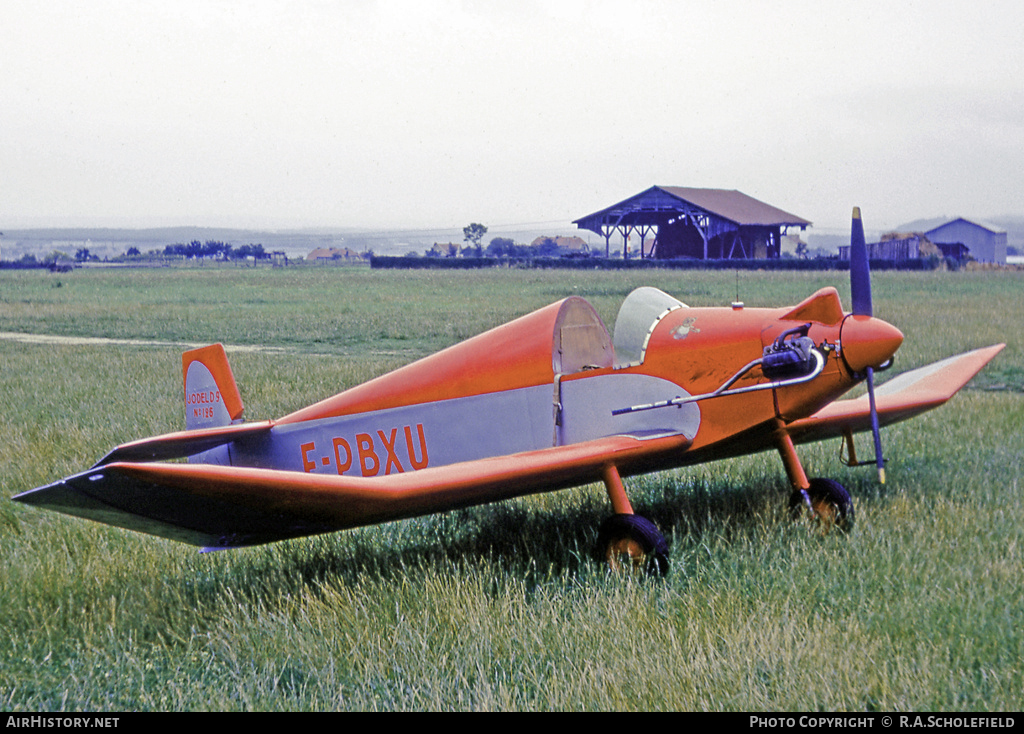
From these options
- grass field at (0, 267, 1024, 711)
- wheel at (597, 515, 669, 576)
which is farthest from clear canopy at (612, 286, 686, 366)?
grass field at (0, 267, 1024, 711)

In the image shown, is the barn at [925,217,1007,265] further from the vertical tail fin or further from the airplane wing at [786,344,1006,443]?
the vertical tail fin

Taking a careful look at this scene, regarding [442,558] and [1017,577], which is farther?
[442,558]

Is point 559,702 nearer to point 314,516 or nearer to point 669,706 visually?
point 669,706

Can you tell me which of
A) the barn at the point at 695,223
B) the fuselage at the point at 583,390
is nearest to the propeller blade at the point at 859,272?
the fuselage at the point at 583,390

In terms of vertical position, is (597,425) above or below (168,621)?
above

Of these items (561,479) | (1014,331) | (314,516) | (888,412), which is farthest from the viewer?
(1014,331)

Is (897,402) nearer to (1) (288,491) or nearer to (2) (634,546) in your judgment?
(2) (634,546)

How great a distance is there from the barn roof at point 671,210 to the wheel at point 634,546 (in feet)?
190

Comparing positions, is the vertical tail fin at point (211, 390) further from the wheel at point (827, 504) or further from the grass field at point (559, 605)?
the wheel at point (827, 504)

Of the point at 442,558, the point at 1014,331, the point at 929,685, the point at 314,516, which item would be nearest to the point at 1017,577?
the point at 929,685

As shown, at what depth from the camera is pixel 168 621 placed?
193 inches

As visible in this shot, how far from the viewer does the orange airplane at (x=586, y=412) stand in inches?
201

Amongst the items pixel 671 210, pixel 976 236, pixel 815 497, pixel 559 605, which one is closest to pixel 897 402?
pixel 815 497
